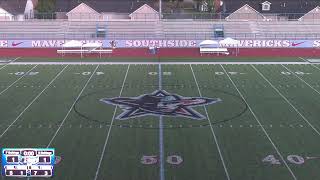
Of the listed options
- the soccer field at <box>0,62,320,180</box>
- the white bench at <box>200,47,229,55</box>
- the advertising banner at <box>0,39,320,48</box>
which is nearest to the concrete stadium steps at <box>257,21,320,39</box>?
the advertising banner at <box>0,39,320,48</box>

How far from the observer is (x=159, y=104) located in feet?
73.5

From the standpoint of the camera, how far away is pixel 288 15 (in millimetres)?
57500

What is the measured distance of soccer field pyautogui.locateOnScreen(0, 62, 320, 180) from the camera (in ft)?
49.5

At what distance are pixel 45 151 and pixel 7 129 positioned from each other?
33.0 ft

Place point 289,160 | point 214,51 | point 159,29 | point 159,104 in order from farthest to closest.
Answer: point 159,29, point 214,51, point 159,104, point 289,160

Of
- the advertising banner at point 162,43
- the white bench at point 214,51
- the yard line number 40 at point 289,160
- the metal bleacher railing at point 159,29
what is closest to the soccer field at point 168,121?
the yard line number 40 at point 289,160

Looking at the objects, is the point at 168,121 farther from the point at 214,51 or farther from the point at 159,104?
the point at 214,51

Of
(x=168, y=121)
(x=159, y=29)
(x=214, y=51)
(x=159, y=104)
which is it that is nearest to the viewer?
(x=168, y=121)
